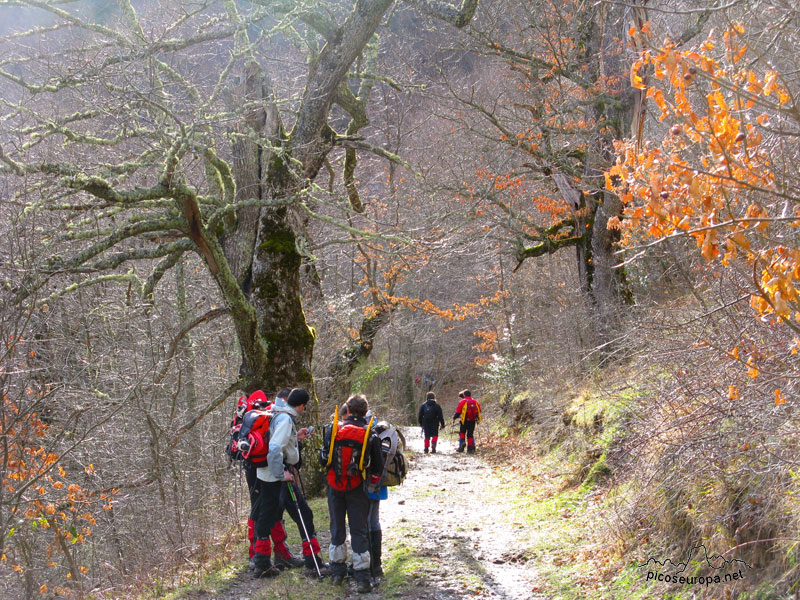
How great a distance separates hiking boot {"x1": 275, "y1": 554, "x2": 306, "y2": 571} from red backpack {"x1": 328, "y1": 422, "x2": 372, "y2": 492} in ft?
4.00

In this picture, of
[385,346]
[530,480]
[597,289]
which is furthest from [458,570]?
[385,346]

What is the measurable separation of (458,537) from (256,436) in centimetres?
338

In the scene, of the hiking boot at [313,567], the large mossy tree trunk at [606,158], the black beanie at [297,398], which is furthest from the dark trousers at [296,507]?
the large mossy tree trunk at [606,158]

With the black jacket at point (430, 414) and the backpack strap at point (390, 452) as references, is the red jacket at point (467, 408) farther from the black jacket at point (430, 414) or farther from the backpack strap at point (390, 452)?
the backpack strap at point (390, 452)

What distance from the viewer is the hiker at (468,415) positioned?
55.6ft

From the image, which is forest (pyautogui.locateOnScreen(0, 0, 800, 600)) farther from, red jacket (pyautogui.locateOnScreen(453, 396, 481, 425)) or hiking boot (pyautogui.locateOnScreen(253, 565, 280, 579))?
red jacket (pyautogui.locateOnScreen(453, 396, 481, 425))

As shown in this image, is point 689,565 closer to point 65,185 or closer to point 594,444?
point 594,444

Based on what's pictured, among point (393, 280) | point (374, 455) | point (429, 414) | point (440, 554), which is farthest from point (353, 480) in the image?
point (429, 414)

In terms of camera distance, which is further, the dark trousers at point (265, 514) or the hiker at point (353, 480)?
the dark trousers at point (265, 514)

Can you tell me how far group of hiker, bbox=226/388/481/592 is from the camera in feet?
20.7

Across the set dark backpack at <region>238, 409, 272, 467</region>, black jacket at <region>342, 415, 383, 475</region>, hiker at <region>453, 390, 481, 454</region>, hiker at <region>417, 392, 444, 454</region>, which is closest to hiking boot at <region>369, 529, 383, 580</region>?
black jacket at <region>342, 415, 383, 475</region>

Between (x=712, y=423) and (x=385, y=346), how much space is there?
86.6ft

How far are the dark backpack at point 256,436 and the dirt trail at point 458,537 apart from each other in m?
2.00

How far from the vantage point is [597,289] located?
13.7 meters
